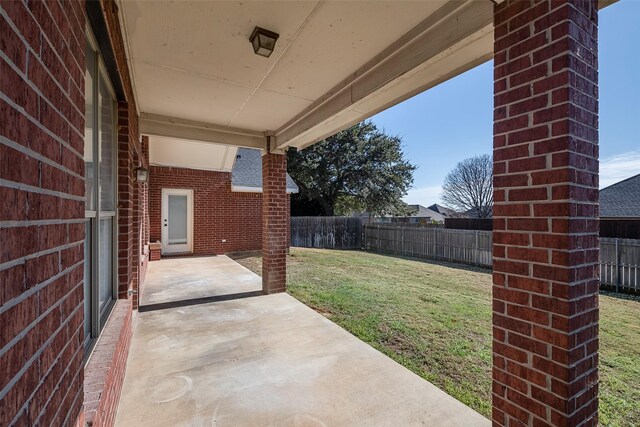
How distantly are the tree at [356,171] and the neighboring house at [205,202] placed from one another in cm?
1044

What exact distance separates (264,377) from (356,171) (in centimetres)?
Result: 2076

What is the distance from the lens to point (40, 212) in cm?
84

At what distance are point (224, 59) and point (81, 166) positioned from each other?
2.31m

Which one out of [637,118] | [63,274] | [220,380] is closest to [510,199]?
[63,274]

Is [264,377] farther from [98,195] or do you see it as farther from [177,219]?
[177,219]

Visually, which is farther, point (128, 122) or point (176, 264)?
point (176, 264)

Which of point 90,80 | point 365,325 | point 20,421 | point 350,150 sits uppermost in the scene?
point 350,150

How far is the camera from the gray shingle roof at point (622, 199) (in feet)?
40.8

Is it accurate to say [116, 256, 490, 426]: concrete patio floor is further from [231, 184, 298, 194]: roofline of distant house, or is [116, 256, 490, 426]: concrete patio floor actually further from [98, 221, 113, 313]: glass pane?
[231, 184, 298, 194]: roofline of distant house

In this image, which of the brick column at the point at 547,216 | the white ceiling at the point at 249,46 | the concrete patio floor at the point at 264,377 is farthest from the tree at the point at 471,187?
the brick column at the point at 547,216

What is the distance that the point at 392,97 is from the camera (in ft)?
11.5

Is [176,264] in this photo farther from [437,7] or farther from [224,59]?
[437,7]

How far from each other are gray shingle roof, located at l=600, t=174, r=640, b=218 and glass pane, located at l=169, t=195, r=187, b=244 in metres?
15.8

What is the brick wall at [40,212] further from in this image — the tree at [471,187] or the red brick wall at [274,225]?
the tree at [471,187]
